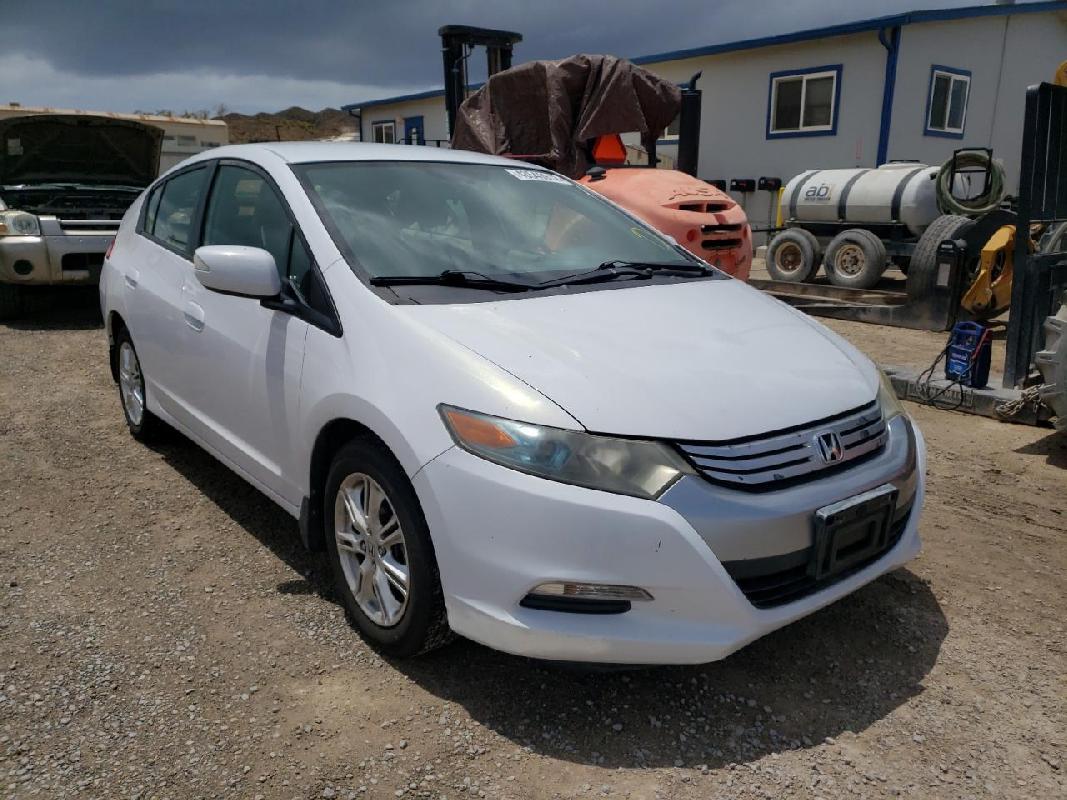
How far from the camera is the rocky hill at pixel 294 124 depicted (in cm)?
4638

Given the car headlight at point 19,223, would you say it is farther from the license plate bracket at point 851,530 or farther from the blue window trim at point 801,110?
the blue window trim at point 801,110

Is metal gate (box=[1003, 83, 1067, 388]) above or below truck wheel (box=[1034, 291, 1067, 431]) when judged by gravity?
above

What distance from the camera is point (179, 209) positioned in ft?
13.1

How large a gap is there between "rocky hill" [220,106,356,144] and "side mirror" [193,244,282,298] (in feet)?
142

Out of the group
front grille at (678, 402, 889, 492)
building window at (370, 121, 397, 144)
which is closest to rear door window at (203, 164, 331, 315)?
front grille at (678, 402, 889, 492)

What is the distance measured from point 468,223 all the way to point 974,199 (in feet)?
24.5

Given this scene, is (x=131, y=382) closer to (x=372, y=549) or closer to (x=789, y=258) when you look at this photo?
(x=372, y=549)

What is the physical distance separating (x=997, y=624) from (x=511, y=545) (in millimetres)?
1890

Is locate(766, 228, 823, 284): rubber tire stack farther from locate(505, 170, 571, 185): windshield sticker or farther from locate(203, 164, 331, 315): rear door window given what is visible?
locate(203, 164, 331, 315): rear door window

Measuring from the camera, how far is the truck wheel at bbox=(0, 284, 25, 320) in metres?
8.16

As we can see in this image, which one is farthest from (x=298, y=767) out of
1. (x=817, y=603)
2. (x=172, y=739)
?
(x=817, y=603)

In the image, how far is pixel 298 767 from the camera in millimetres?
2191

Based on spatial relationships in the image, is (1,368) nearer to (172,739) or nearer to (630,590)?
(172,739)

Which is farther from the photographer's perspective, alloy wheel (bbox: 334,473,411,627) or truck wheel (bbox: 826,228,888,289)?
truck wheel (bbox: 826,228,888,289)
